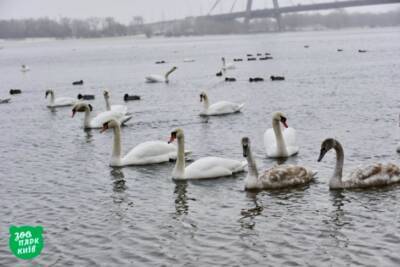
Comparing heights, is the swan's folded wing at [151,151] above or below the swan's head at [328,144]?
below

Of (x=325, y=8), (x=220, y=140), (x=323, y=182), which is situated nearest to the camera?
(x=323, y=182)

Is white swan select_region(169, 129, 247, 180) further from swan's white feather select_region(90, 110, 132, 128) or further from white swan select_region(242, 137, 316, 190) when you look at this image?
swan's white feather select_region(90, 110, 132, 128)

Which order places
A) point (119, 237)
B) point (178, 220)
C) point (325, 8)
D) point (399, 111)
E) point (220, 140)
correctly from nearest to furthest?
point (119, 237)
point (178, 220)
point (220, 140)
point (399, 111)
point (325, 8)

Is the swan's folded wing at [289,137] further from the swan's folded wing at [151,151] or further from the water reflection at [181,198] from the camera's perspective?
the water reflection at [181,198]

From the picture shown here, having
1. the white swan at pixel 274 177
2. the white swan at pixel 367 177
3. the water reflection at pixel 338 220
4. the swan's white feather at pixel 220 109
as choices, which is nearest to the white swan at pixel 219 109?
the swan's white feather at pixel 220 109

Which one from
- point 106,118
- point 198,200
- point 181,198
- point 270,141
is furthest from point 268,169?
point 106,118

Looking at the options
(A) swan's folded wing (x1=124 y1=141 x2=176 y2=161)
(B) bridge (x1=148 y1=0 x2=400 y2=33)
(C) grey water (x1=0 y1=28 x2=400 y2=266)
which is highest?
(B) bridge (x1=148 y1=0 x2=400 y2=33)

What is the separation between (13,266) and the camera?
9.69m

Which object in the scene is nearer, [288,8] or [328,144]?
[328,144]

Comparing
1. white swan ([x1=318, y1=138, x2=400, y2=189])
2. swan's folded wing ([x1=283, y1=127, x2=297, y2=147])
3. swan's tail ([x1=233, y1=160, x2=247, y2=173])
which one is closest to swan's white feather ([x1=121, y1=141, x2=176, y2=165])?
swan's tail ([x1=233, y1=160, x2=247, y2=173])

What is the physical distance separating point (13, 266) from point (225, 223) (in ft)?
11.1

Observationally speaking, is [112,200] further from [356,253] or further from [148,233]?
[356,253]

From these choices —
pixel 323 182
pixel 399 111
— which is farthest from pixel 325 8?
pixel 323 182

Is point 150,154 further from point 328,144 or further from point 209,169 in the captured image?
point 328,144
